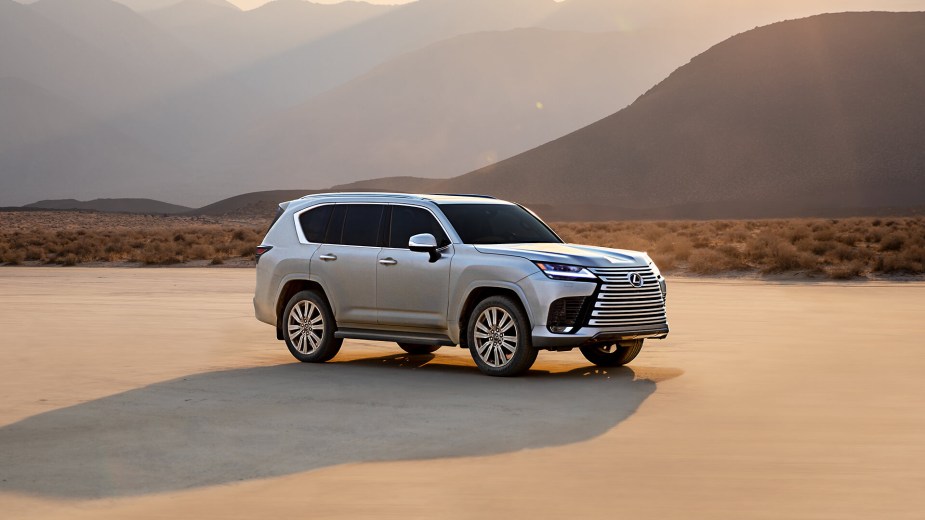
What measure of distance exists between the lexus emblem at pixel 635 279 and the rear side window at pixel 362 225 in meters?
3.01

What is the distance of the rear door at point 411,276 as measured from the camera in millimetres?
15281

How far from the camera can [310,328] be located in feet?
54.4

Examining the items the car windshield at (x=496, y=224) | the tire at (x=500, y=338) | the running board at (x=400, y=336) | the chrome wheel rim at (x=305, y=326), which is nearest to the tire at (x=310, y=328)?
the chrome wheel rim at (x=305, y=326)

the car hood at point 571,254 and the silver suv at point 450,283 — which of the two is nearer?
the silver suv at point 450,283

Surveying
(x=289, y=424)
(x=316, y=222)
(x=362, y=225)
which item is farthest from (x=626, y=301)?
(x=289, y=424)

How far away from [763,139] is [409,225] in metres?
135

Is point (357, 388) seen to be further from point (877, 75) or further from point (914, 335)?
point (877, 75)

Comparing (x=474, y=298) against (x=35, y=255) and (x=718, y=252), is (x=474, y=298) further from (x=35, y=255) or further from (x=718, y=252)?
(x=35, y=255)

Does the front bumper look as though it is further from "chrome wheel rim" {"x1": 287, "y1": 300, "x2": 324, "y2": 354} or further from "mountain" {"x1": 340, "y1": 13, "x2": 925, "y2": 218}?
"mountain" {"x1": 340, "y1": 13, "x2": 925, "y2": 218}

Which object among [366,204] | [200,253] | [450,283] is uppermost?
[366,204]

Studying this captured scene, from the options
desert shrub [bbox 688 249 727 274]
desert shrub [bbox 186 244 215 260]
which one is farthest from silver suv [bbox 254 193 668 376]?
desert shrub [bbox 186 244 215 260]

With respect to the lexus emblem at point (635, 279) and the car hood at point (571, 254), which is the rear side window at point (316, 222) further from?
the lexus emblem at point (635, 279)

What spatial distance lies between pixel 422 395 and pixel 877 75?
148 meters

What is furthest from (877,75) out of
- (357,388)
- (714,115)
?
(357,388)
